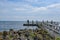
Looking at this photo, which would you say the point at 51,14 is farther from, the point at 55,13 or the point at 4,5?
the point at 4,5

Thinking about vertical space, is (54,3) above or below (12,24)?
above

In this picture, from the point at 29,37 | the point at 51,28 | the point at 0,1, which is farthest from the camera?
the point at 51,28

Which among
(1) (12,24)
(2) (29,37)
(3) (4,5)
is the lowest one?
(2) (29,37)

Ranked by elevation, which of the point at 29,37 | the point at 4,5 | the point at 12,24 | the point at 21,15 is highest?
the point at 4,5

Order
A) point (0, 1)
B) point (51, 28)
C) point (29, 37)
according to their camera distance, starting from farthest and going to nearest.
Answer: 1. point (51, 28)
2. point (29, 37)
3. point (0, 1)

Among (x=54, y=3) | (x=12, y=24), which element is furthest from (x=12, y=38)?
(x=54, y=3)

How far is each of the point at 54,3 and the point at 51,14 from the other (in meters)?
0.21

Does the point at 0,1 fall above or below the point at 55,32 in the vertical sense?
above

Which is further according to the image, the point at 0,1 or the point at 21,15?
the point at 21,15

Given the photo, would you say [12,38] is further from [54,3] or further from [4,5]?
[54,3]

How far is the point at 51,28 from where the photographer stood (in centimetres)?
273

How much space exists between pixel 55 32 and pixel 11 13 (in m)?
0.93

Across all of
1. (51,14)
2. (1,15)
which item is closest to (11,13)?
(1,15)

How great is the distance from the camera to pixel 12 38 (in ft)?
7.66
